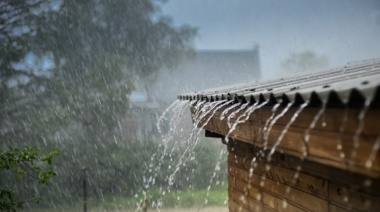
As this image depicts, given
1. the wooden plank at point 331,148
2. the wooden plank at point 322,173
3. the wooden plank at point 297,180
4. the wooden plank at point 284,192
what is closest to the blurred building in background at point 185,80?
the wooden plank at point 284,192

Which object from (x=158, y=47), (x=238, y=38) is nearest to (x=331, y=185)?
(x=158, y=47)

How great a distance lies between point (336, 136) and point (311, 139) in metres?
0.19

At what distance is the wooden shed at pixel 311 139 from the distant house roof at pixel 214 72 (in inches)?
933

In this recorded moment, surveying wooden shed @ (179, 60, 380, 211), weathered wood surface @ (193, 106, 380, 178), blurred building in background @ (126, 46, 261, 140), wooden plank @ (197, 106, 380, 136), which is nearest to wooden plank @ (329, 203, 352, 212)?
wooden shed @ (179, 60, 380, 211)

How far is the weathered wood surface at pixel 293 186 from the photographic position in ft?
6.05

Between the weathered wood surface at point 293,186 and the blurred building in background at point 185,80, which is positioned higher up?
the blurred building in background at point 185,80

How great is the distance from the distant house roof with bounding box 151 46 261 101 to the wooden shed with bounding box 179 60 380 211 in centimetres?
2370

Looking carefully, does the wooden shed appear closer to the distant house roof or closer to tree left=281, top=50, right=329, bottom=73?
the distant house roof

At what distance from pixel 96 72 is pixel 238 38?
5087cm

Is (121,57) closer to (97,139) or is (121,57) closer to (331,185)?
(97,139)

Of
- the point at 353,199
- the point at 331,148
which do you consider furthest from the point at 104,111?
the point at 331,148

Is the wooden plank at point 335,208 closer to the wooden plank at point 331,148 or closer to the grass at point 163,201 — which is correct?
the wooden plank at point 331,148

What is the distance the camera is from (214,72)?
36.2 metres

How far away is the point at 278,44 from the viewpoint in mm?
61188
